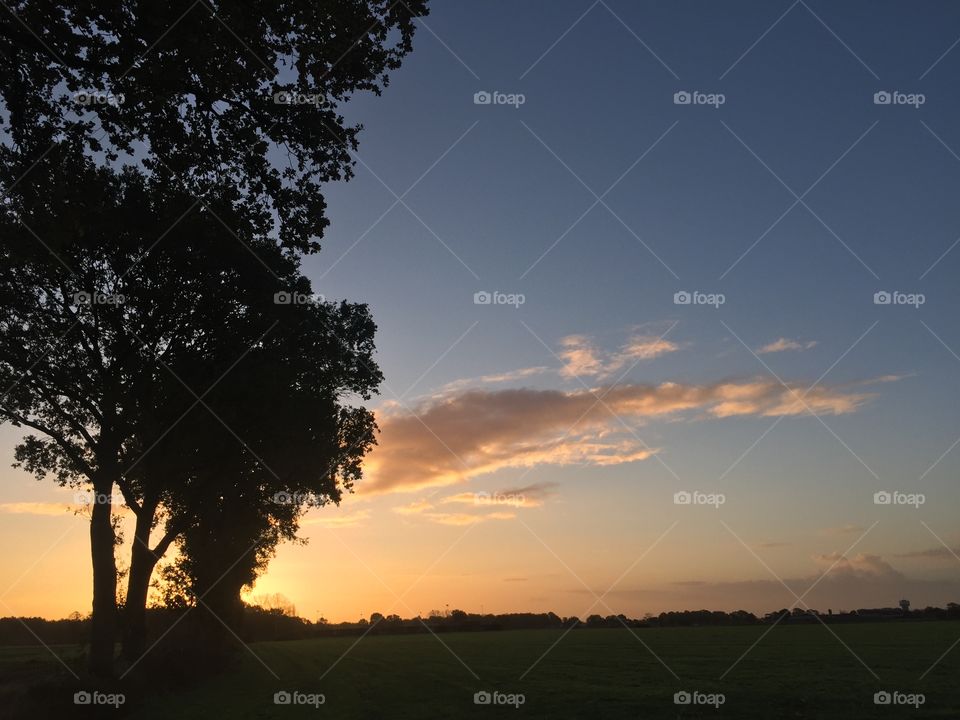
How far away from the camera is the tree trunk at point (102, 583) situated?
28016 millimetres

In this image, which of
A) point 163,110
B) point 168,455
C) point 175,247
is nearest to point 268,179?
point 163,110

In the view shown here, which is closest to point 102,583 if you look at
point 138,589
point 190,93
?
point 138,589

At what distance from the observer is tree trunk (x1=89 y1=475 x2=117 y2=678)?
28.0 metres

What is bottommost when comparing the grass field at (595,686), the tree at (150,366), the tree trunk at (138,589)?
the grass field at (595,686)

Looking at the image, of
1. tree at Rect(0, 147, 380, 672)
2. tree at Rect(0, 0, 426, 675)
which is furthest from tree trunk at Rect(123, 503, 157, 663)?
tree at Rect(0, 0, 426, 675)

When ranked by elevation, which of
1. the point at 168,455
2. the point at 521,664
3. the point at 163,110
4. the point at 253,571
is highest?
the point at 163,110

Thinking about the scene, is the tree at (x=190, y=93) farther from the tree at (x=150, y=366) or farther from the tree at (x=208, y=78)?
the tree at (x=150, y=366)

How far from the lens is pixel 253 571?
4750 cm

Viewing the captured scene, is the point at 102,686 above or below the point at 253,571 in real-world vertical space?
below

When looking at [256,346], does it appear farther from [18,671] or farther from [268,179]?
[268,179]

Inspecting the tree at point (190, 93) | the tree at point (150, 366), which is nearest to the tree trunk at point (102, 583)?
the tree at point (150, 366)

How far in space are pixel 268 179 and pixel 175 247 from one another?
13.9 m

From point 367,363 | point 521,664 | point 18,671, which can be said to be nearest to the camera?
point 18,671

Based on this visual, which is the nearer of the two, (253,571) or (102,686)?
(102,686)
